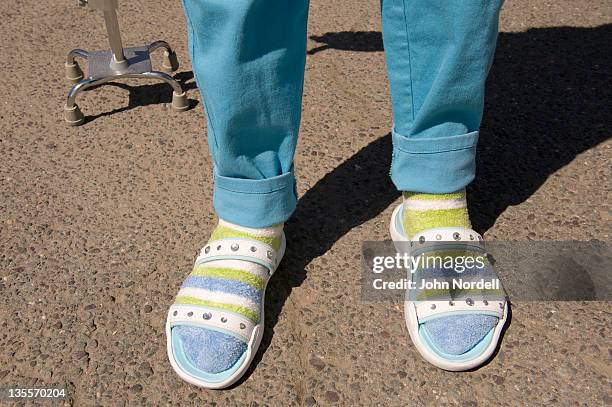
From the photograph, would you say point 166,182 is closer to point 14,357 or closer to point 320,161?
point 320,161

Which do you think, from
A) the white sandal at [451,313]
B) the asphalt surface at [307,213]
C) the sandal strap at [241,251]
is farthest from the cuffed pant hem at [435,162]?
the sandal strap at [241,251]

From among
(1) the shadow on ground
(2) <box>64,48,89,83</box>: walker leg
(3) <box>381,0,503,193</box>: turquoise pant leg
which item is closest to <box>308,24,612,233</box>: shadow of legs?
(1) the shadow on ground

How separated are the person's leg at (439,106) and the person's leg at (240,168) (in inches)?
8.5

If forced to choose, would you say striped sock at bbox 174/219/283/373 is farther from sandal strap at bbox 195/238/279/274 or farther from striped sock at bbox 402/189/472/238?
striped sock at bbox 402/189/472/238

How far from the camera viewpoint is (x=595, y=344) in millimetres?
1235

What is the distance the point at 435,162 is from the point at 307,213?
1.32ft

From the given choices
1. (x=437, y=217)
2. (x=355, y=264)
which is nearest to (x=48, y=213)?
(x=355, y=264)

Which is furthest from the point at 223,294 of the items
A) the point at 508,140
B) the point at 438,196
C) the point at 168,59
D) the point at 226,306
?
the point at 168,59

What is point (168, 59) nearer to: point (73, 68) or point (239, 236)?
point (73, 68)

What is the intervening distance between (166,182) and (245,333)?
2.03 feet

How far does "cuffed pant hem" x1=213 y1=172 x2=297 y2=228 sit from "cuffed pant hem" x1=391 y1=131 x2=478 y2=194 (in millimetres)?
248

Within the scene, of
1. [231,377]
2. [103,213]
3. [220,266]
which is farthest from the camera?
[103,213]

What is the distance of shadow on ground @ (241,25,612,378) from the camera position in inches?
59.6

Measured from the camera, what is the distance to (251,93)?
109cm
